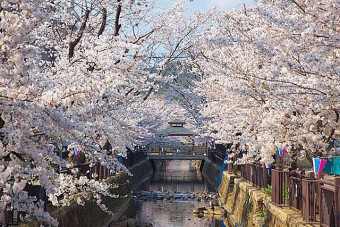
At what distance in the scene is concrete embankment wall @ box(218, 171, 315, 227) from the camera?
12.4 m

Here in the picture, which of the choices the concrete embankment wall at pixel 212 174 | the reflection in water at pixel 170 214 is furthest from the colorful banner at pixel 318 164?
the concrete embankment wall at pixel 212 174

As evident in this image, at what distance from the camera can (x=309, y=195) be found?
11.3 metres

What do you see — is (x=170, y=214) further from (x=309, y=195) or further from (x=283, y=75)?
(x=283, y=75)

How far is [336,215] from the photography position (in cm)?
940

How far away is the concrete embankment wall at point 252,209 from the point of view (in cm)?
1238

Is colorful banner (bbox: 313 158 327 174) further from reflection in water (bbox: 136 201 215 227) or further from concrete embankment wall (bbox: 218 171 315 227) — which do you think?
reflection in water (bbox: 136 201 215 227)

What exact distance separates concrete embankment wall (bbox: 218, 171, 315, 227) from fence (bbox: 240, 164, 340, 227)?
0.26 m

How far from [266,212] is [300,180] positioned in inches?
131

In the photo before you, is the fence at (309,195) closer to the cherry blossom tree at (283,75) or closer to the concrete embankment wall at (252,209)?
the concrete embankment wall at (252,209)

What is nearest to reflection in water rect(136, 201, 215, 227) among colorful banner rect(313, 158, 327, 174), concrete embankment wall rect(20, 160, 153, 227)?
concrete embankment wall rect(20, 160, 153, 227)

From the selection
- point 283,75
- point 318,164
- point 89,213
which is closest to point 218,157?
point 89,213

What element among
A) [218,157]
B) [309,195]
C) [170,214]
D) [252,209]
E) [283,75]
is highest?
[283,75]

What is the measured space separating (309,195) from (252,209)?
21.5ft

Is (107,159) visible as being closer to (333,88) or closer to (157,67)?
(333,88)
